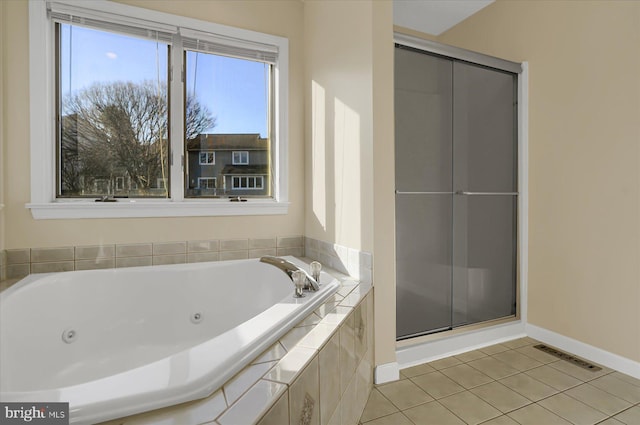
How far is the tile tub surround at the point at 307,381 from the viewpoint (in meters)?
0.73

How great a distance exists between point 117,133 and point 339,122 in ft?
4.58

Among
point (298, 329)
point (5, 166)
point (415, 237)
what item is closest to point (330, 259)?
point (415, 237)

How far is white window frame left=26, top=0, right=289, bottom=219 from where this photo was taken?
194 centimetres

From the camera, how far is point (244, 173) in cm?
256

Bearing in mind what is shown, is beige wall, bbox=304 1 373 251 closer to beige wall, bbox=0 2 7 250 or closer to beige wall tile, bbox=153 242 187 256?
beige wall tile, bbox=153 242 187 256

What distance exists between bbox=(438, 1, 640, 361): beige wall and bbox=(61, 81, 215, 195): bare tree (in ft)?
7.87

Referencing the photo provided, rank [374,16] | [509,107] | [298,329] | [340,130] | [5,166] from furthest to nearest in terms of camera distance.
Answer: [509,107], [340,130], [5,166], [374,16], [298,329]

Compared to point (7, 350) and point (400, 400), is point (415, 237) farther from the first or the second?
point (7, 350)

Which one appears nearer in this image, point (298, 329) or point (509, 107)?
point (298, 329)

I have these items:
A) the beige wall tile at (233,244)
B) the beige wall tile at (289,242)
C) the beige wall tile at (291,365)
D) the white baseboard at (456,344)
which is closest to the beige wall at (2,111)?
the beige wall tile at (233,244)

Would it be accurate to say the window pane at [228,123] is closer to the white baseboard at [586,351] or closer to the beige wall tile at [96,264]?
the beige wall tile at [96,264]

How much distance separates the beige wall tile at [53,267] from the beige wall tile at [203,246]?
654mm

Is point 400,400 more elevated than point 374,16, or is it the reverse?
point 374,16

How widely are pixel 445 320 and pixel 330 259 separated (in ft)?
2.74
